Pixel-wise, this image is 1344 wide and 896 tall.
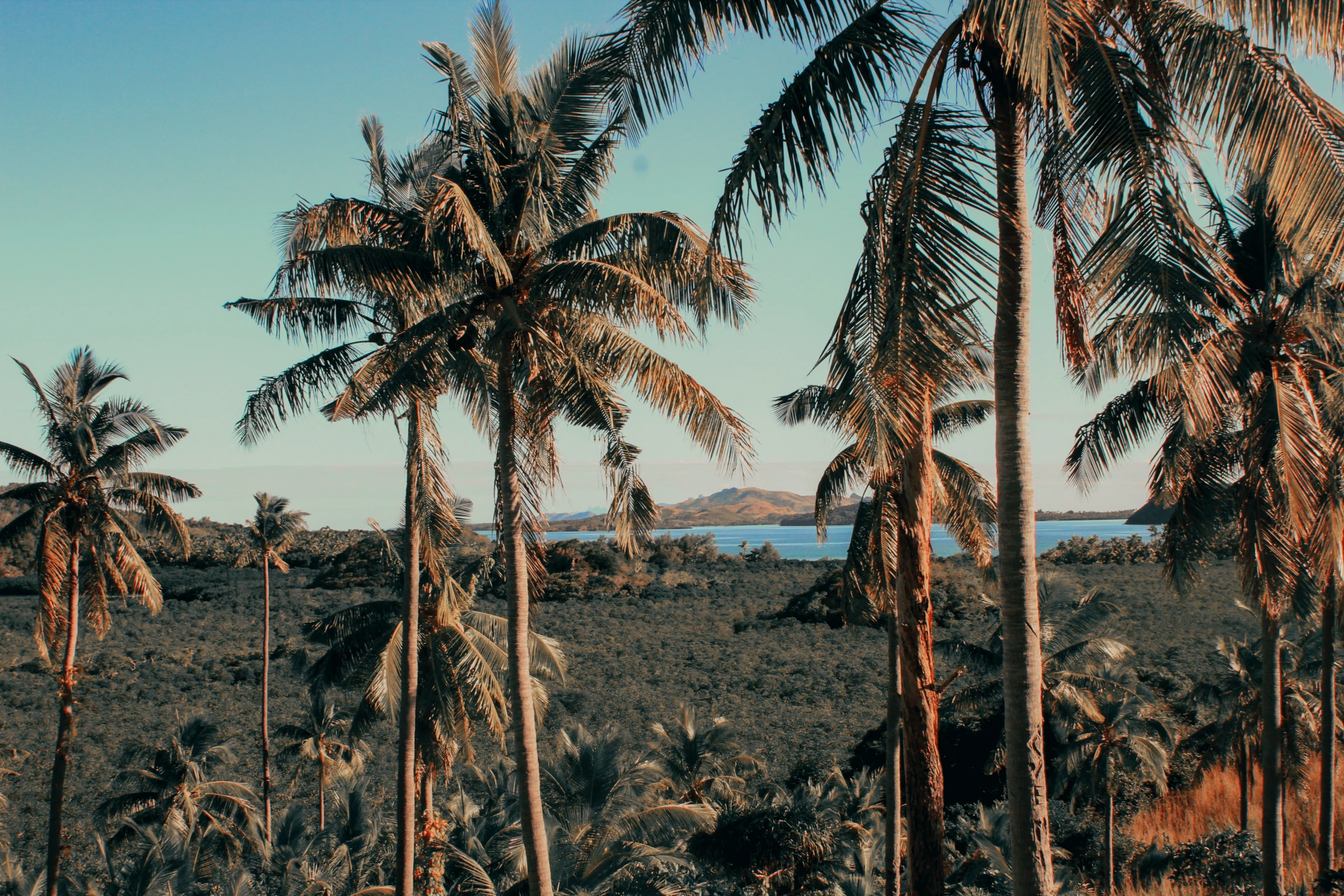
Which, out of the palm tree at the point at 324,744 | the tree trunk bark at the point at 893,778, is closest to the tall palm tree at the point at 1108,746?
the tree trunk bark at the point at 893,778

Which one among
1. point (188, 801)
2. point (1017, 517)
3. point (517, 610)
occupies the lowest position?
point (188, 801)

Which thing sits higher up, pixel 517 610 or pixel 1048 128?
pixel 1048 128

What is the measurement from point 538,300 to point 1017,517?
18.3 ft

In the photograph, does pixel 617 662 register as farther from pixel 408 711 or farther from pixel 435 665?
pixel 408 711

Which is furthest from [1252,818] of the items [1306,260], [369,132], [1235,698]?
[369,132]

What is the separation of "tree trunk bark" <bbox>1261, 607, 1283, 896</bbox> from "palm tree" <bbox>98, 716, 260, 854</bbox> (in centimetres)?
2212

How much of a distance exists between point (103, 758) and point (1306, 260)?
38.6 m

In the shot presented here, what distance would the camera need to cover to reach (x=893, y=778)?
48.7ft

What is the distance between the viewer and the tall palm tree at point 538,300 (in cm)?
879

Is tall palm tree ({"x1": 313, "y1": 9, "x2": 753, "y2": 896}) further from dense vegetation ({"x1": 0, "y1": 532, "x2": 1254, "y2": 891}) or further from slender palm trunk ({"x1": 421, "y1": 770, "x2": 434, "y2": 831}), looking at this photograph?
dense vegetation ({"x1": 0, "y1": 532, "x2": 1254, "y2": 891})

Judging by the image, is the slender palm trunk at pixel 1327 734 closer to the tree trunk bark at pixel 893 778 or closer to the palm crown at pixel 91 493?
the tree trunk bark at pixel 893 778

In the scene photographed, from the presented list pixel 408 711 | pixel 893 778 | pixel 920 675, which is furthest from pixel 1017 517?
pixel 408 711

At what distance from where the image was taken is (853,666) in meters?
41.6

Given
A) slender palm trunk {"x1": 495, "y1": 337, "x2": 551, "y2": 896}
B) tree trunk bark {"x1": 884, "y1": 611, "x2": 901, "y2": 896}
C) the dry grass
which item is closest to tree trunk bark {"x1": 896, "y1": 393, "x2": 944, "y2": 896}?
tree trunk bark {"x1": 884, "y1": 611, "x2": 901, "y2": 896}
